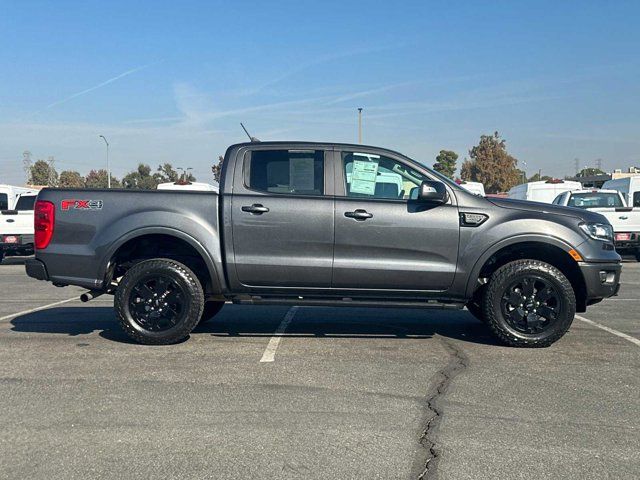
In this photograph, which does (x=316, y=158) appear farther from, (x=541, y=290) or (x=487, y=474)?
(x=487, y=474)

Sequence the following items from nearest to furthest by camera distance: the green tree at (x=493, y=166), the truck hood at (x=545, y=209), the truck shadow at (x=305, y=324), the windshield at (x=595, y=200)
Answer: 1. the truck hood at (x=545, y=209)
2. the truck shadow at (x=305, y=324)
3. the windshield at (x=595, y=200)
4. the green tree at (x=493, y=166)

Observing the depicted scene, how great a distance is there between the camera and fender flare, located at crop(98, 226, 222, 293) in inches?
223

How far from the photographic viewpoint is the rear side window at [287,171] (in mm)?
5867

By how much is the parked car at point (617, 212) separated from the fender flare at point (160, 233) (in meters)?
11.4

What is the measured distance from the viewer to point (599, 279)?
18.7ft

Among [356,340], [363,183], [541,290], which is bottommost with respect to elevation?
[356,340]

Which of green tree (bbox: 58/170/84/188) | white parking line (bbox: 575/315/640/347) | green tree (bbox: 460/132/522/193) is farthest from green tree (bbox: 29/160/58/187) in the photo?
white parking line (bbox: 575/315/640/347)

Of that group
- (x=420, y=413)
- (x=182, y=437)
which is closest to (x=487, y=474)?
(x=420, y=413)

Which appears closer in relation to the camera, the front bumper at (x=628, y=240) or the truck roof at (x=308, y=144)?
the truck roof at (x=308, y=144)

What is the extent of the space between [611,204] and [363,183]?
40.6ft

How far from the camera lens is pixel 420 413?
4008 mm

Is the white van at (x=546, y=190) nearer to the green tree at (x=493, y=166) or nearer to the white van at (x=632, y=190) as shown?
the white van at (x=632, y=190)

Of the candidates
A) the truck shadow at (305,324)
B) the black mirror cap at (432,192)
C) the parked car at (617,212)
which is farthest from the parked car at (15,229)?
the parked car at (617,212)

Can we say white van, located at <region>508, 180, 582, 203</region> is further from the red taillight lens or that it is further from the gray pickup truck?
the red taillight lens
